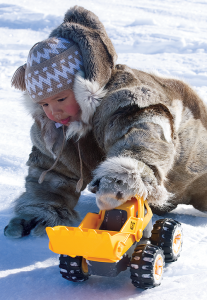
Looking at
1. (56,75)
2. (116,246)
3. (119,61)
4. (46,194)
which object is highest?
(56,75)

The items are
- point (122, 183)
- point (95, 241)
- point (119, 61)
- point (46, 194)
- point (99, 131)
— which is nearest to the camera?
point (95, 241)

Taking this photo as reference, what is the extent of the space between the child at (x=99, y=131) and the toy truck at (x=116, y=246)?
47mm

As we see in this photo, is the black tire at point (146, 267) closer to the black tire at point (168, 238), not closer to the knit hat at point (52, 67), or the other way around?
the black tire at point (168, 238)

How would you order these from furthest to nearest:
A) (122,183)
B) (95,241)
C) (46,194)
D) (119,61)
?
(119,61), (46,194), (122,183), (95,241)

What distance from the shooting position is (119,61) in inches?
167

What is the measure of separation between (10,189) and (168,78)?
3.08 ft

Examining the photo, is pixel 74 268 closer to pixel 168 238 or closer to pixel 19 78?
pixel 168 238

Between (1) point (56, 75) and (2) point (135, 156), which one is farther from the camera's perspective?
(1) point (56, 75)

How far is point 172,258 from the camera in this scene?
3.23ft

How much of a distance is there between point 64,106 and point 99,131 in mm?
186

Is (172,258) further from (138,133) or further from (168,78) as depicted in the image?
(168,78)

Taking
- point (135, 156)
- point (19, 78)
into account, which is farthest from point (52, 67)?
point (135, 156)

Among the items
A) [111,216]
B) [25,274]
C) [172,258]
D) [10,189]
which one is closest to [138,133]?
[111,216]

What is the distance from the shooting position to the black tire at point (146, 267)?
83 centimetres
